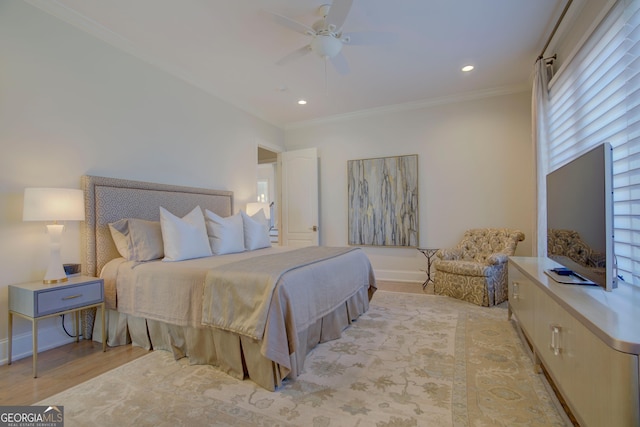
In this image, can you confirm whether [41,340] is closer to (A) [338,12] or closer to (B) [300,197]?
(A) [338,12]

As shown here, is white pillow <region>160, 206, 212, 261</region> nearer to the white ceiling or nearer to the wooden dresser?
the white ceiling

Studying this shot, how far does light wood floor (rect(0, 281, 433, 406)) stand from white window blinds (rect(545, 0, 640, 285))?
3.41 meters

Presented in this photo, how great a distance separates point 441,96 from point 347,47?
2061 mm

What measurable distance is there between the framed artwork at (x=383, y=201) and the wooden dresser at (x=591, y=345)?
2.81 metres

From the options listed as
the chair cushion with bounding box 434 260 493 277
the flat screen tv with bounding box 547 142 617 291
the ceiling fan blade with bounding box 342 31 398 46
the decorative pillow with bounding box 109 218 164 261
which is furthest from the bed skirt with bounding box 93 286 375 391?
the ceiling fan blade with bounding box 342 31 398 46

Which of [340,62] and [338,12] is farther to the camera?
[340,62]

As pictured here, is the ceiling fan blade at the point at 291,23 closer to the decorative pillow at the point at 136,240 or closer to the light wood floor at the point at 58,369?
the decorative pillow at the point at 136,240

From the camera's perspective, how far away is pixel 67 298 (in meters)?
2.20

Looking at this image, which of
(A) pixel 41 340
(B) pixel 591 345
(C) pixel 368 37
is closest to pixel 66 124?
(A) pixel 41 340

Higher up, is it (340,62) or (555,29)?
(555,29)

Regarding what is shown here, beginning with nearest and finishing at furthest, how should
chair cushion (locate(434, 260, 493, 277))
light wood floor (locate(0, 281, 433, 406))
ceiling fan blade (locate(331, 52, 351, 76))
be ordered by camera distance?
light wood floor (locate(0, 281, 433, 406)) < ceiling fan blade (locate(331, 52, 351, 76)) < chair cushion (locate(434, 260, 493, 277))

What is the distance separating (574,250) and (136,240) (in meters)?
3.27

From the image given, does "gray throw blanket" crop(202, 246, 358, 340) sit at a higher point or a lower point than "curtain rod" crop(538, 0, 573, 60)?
lower

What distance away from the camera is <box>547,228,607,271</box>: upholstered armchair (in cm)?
151
